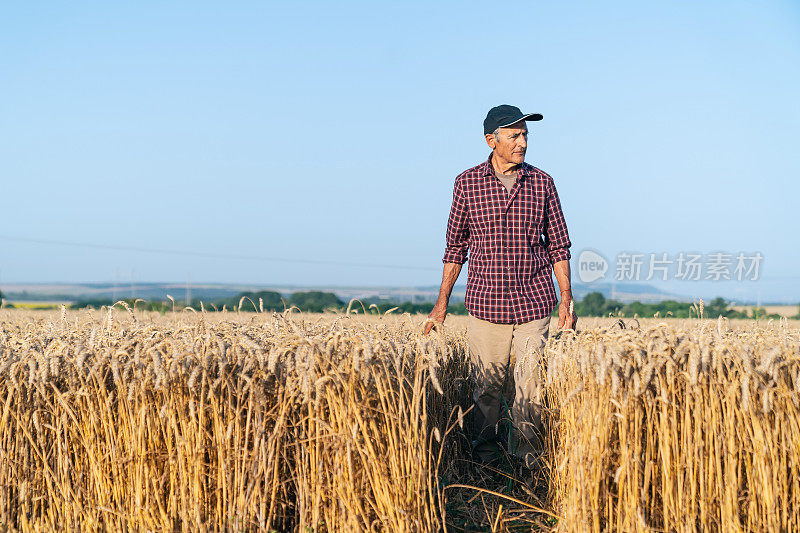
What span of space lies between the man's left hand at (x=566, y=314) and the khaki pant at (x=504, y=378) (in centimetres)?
13

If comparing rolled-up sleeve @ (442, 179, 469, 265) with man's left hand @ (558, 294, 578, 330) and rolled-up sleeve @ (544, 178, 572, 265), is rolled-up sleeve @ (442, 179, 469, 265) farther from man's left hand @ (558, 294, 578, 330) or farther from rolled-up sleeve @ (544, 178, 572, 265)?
man's left hand @ (558, 294, 578, 330)

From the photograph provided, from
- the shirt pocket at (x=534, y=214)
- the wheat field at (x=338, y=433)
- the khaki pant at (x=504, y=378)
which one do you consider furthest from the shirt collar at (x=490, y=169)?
the wheat field at (x=338, y=433)

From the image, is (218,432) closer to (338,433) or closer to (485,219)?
(338,433)

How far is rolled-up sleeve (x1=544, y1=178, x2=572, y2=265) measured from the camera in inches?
198

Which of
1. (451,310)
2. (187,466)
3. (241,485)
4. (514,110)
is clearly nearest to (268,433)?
(241,485)

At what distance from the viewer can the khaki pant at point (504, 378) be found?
4.73 m

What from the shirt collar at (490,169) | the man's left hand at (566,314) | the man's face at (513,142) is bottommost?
the man's left hand at (566,314)

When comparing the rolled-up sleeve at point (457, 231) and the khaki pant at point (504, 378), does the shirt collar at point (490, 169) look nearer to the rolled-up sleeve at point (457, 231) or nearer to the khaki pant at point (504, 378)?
the rolled-up sleeve at point (457, 231)

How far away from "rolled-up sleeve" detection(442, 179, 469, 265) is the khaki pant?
1.67 feet

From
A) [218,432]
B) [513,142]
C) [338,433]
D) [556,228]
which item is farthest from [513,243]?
[218,432]

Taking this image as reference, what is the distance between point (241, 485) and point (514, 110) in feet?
9.99

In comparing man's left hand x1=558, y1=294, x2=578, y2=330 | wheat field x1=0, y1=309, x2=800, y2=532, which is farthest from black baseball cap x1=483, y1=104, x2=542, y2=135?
wheat field x1=0, y1=309, x2=800, y2=532

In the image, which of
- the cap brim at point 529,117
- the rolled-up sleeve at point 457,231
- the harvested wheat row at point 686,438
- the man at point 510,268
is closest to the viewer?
the harvested wheat row at point 686,438

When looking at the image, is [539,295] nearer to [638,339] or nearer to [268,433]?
[638,339]
